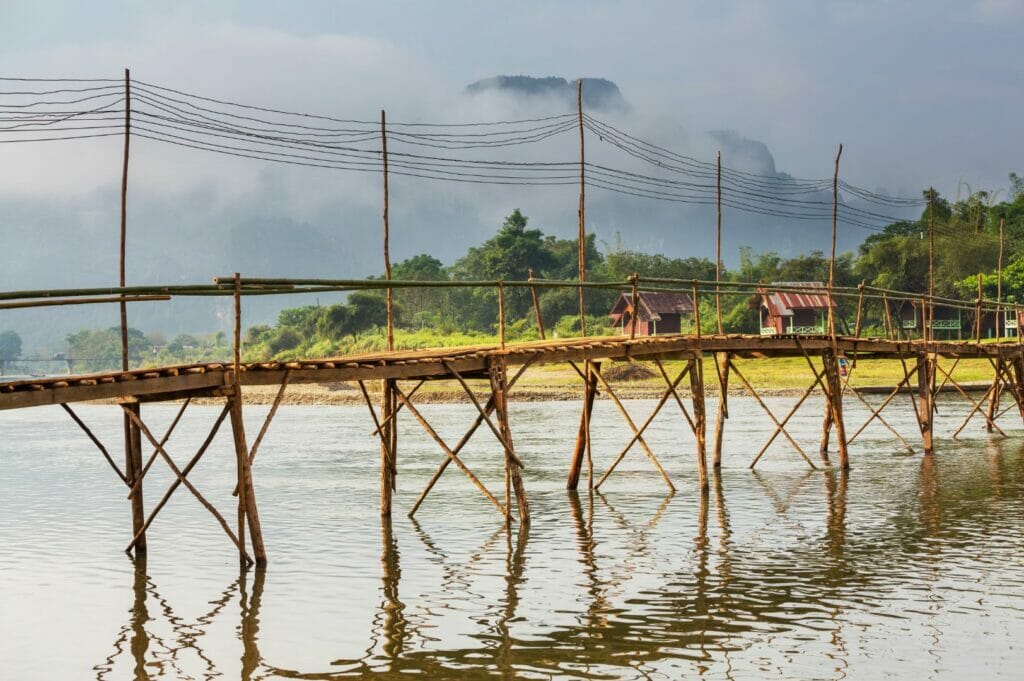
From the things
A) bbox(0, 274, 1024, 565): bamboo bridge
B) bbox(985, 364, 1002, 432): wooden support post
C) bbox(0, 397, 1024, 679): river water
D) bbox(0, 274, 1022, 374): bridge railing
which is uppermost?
bbox(0, 274, 1022, 374): bridge railing

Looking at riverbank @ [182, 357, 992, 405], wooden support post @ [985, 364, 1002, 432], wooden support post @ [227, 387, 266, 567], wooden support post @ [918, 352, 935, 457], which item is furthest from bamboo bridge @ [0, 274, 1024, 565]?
riverbank @ [182, 357, 992, 405]

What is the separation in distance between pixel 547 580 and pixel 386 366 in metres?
4.11

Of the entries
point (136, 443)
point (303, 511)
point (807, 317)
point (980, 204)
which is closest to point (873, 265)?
point (807, 317)

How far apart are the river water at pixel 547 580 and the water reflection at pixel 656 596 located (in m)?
0.04

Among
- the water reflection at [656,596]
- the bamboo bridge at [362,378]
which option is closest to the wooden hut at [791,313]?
the bamboo bridge at [362,378]

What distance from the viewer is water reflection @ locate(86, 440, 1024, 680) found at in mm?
11234

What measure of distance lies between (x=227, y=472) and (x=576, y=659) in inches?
777

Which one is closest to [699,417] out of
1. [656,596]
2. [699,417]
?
[699,417]

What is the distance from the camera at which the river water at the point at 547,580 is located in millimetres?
11383

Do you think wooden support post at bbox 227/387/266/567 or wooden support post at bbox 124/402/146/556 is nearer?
wooden support post at bbox 227/387/266/567

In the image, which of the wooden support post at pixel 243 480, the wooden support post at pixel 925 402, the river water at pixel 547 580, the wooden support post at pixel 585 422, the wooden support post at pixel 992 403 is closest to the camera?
the river water at pixel 547 580

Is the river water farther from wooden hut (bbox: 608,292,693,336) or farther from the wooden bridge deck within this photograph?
wooden hut (bbox: 608,292,693,336)

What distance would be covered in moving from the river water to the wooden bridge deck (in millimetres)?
2413

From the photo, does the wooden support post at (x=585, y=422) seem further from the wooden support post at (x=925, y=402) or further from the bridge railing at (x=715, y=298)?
the wooden support post at (x=925, y=402)
